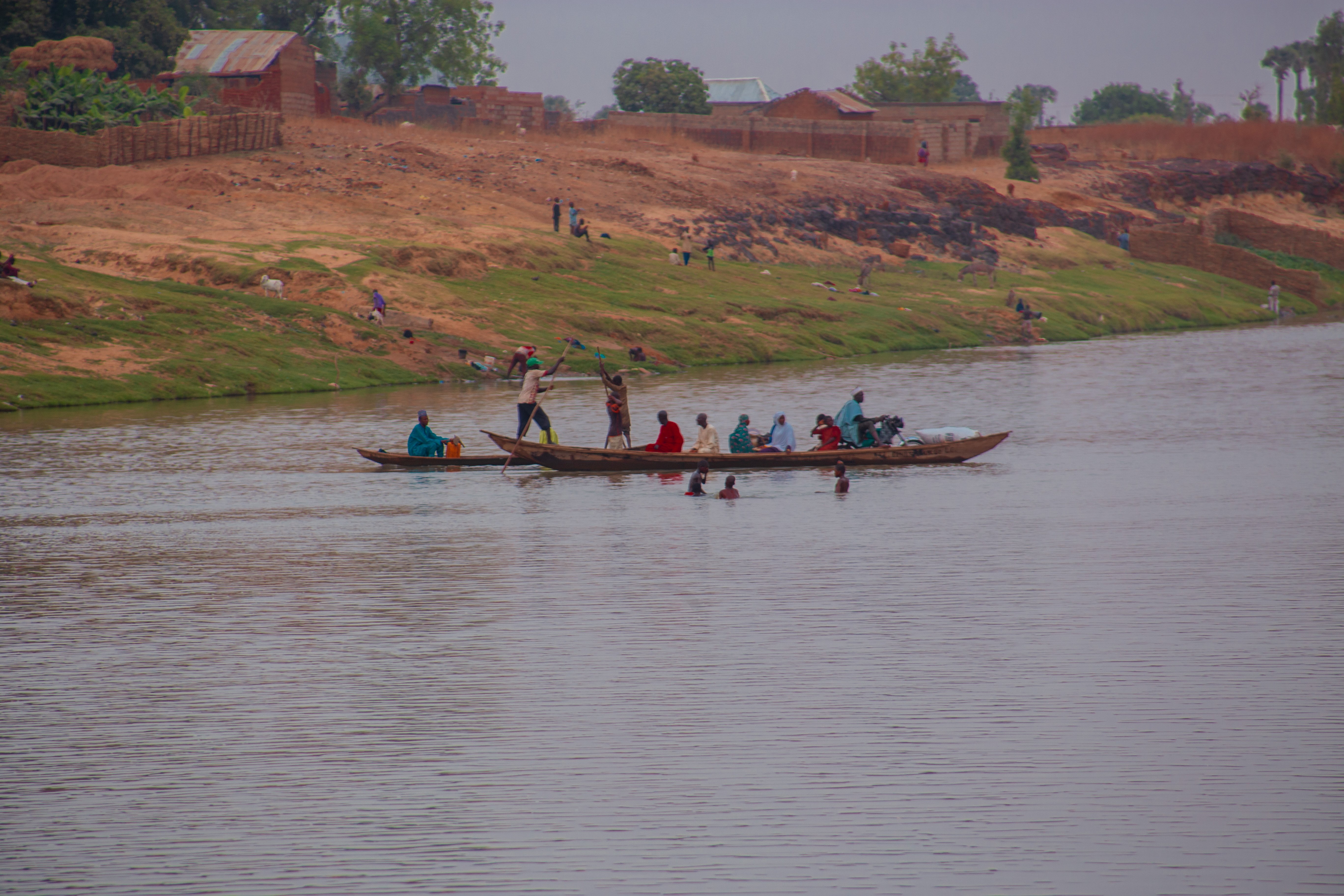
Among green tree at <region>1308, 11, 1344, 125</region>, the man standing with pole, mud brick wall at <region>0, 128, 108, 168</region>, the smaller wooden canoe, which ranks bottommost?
the smaller wooden canoe

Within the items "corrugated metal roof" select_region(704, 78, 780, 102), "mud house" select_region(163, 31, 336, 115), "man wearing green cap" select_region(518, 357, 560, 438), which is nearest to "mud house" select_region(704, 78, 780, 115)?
"corrugated metal roof" select_region(704, 78, 780, 102)

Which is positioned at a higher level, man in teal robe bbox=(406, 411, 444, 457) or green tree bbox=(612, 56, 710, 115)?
green tree bbox=(612, 56, 710, 115)

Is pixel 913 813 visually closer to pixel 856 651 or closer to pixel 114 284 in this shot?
pixel 856 651

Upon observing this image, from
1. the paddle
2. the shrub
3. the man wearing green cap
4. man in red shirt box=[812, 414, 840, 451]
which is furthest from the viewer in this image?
the shrub

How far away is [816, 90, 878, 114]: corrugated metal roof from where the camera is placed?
97500 mm

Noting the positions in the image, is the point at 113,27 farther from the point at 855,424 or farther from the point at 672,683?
the point at 672,683

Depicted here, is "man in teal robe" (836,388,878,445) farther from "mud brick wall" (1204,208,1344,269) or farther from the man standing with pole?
"mud brick wall" (1204,208,1344,269)

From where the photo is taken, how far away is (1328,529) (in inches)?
972

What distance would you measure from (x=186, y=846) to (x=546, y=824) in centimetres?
301

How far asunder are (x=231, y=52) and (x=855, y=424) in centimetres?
6235

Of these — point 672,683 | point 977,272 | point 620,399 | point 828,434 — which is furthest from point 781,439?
point 977,272

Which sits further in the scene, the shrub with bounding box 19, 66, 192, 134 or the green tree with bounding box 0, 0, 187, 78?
the green tree with bounding box 0, 0, 187, 78

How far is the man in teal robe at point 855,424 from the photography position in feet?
105

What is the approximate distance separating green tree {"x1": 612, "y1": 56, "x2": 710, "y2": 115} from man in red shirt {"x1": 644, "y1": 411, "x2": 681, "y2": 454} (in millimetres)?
80188
